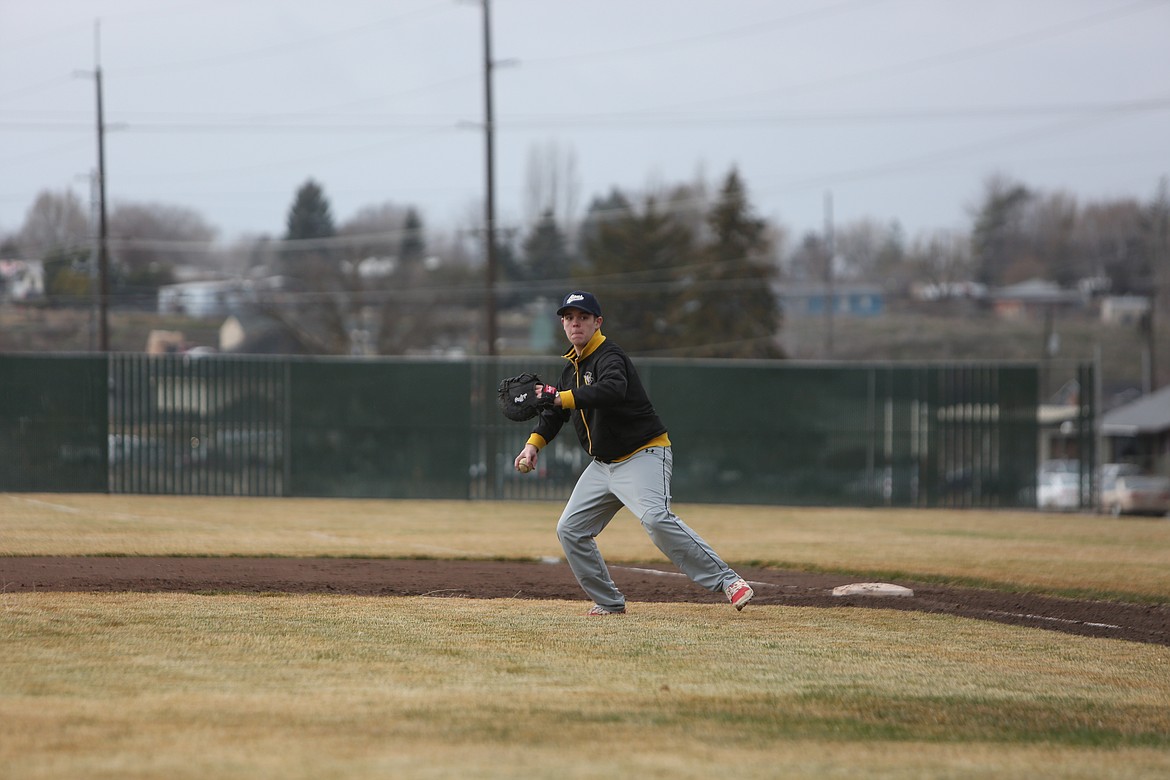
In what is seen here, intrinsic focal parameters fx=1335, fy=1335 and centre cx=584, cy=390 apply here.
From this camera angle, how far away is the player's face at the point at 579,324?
770 centimetres

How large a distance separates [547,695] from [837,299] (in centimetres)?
8629

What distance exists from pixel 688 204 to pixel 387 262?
16.9 m

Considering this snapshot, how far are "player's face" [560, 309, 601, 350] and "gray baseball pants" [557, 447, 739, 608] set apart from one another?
0.77 meters

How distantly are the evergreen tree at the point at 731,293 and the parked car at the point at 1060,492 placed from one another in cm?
1982

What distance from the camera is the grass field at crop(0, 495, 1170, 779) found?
4.33 meters

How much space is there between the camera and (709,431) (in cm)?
2130

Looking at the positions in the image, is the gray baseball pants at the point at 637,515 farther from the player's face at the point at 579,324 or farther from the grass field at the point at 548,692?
the player's face at the point at 579,324

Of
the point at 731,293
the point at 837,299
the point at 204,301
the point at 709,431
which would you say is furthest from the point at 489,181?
the point at 837,299

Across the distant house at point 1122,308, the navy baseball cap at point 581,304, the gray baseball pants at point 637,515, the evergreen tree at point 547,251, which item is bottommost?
the gray baseball pants at point 637,515

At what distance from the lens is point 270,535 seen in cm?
1439

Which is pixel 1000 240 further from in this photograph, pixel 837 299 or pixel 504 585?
pixel 504 585

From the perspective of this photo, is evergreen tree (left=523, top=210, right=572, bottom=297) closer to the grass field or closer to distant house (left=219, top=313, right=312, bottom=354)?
distant house (left=219, top=313, right=312, bottom=354)

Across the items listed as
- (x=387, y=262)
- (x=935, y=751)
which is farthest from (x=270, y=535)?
(x=387, y=262)

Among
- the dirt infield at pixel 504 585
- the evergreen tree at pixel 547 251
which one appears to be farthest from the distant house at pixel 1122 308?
the dirt infield at pixel 504 585
